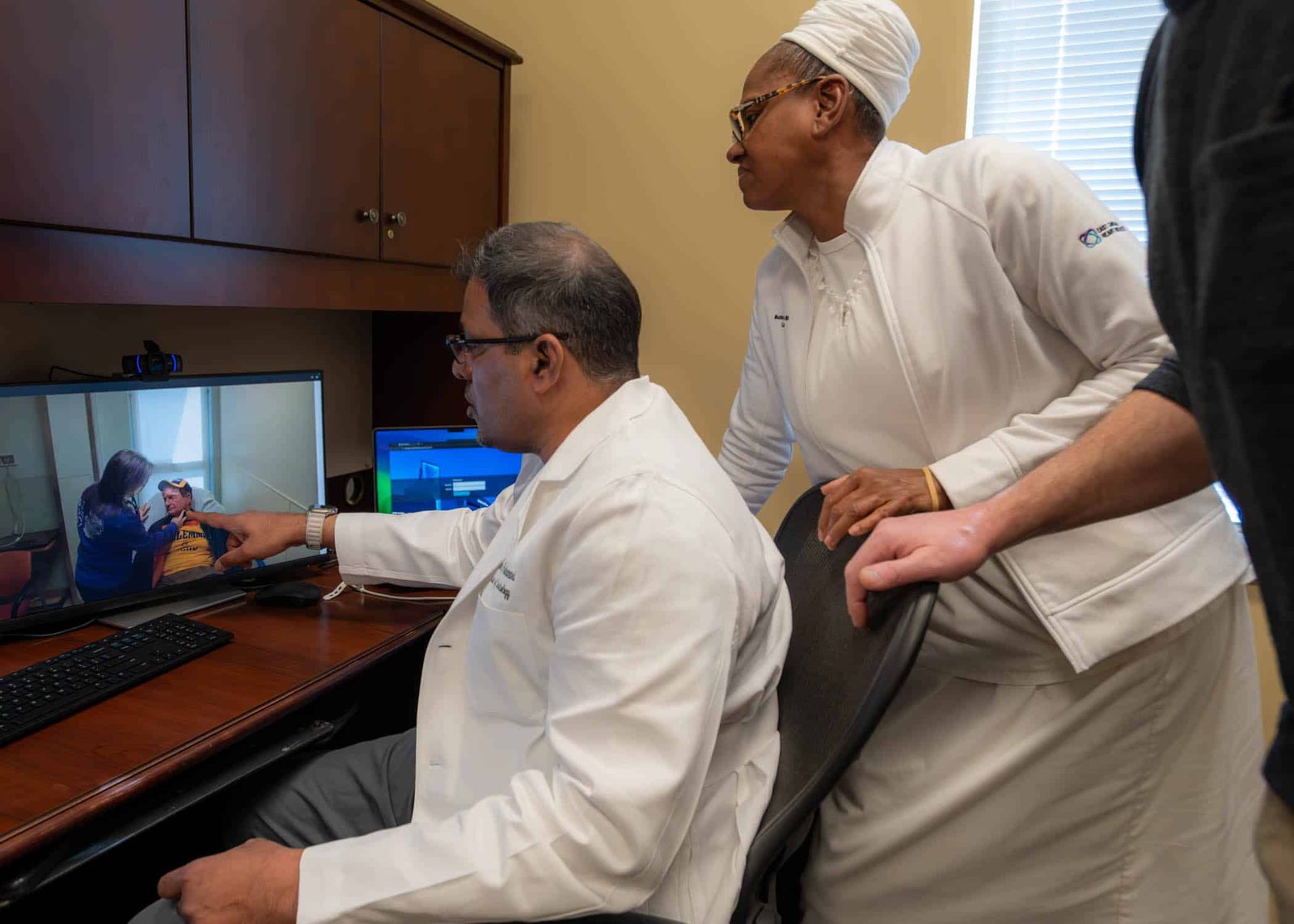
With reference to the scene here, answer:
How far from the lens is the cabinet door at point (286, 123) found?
1504 millimetres

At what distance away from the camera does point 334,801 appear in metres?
1.37

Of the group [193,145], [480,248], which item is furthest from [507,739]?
[193,145]

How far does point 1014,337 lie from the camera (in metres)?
1.32

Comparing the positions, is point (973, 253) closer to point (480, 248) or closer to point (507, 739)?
point (480, 248)

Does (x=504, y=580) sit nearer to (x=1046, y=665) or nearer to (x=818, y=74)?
(x=1046, y=665)

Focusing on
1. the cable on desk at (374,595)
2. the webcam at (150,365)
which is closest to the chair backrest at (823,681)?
the cable on desk at (374,595)

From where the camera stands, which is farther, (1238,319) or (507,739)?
(507,739)

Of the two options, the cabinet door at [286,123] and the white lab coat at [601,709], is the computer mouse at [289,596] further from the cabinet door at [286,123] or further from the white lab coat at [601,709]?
the cabinet door at [286,123]

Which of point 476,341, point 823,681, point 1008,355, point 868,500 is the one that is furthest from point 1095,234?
point 476,341

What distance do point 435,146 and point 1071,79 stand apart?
140 centimetres

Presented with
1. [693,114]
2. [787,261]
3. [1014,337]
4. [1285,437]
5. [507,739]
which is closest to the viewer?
[1285,437]

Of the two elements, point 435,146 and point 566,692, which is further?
point 435,146

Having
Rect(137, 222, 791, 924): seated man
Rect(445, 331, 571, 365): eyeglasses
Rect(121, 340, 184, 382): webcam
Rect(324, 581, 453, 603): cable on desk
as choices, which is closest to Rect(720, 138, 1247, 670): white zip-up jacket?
Rect(137, 222, 791, 924): seated man

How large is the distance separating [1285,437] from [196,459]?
172 cm
